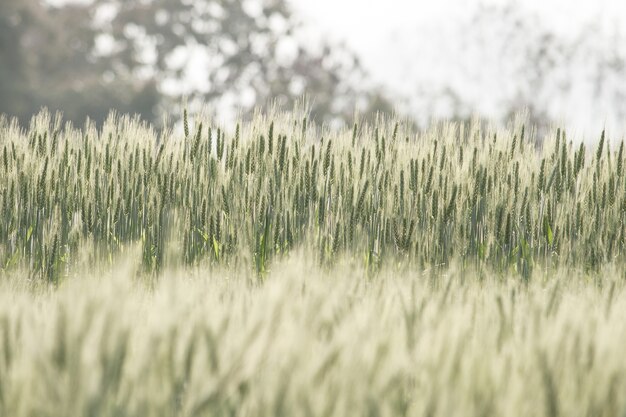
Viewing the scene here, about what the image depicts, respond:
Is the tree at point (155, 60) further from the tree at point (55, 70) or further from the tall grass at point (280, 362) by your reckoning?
the tall grass at point (280, 362)

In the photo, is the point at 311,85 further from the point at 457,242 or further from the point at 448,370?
the point at 448,370

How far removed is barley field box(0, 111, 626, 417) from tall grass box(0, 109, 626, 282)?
13 mm

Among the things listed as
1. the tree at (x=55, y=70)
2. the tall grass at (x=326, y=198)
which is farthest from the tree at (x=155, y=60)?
the tall grass at (x=326, y=198)

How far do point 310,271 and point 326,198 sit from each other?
1286 mm

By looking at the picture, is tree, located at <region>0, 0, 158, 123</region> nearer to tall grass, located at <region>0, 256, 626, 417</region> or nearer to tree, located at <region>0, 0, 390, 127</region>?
tree, located at <region>0, 0, 390, 127</region>

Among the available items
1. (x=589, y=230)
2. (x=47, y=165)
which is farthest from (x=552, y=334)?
(x=47, y=165)

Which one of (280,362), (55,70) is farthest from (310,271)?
(55,70)

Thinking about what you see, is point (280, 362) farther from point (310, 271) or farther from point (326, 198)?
point (326, 198)

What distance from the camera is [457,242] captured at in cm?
334

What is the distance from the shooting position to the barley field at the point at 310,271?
49.1 inches

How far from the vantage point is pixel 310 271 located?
2172 millimetres

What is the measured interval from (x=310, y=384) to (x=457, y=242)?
7.23ft

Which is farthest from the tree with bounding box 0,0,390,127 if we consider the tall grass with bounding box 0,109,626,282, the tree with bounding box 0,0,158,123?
the tall grass with bounding box 0,109,626,282

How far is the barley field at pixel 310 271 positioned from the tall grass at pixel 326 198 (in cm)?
1
